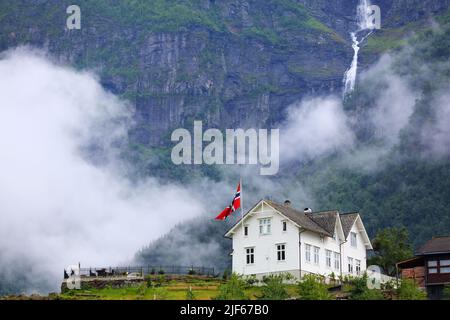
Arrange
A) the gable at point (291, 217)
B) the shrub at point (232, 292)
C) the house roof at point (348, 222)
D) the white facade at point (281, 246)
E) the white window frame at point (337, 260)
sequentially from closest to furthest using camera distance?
the shrub at point (232, 292), the white facade at point (281, 246), the gable at point (291, 217), the white window frame at point (337, 260), the house roof at point (348, 222)

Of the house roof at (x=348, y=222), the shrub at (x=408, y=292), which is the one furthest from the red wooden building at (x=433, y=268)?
the shrub at (x=408, y=292)

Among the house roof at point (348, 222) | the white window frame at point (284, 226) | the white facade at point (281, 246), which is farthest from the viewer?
the house roof at point (348, 222)

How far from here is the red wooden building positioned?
108750 millimetres

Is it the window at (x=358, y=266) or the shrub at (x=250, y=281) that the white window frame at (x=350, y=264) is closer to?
the window at (x=358, y=266)

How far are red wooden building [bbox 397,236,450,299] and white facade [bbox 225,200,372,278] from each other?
31.5ft

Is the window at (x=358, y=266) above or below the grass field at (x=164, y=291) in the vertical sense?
above

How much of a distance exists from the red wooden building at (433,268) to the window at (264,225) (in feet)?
51.0

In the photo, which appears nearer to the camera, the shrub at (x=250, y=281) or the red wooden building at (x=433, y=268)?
the shrub at (x=250, y=281)

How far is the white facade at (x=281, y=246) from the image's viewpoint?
116m

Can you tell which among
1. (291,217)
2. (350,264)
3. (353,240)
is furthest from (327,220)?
(350,264)

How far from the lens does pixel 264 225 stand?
11856cm

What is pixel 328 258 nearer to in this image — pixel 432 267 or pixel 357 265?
pixel 357 265

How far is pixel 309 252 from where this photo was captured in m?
117
